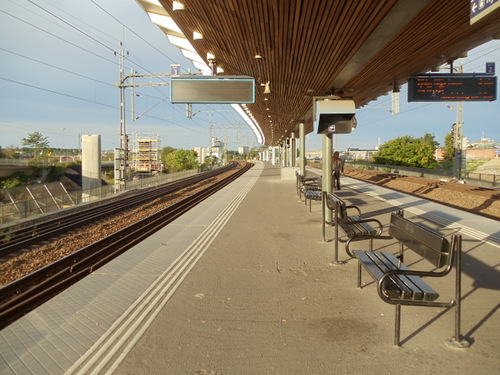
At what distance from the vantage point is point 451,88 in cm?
882

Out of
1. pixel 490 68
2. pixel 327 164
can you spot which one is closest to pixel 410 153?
pixel 490 68

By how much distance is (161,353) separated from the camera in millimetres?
3055

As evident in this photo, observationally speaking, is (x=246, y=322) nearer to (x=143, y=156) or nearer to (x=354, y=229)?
(x=354, y=229)

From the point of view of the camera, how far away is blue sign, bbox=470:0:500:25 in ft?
8.61

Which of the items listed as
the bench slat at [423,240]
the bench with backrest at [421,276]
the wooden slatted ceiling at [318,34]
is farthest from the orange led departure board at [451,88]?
the bench with backrest at [421,276]

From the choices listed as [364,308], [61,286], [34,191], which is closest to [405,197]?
[364,308]

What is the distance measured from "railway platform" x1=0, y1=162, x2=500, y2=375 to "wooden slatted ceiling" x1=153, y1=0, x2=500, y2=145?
337 cm

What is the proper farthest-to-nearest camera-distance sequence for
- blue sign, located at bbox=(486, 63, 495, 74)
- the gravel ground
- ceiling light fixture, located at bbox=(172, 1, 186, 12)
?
the gravel ground → blue sign, located at bbox=(486, 63, 495, 74) → ceiling light fixture, located at bbox=(172, 1, 186, 12)

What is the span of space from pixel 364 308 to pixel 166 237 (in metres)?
4.97

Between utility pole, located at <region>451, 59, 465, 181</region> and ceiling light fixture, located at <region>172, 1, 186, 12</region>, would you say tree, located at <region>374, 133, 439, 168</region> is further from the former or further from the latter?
ceiling light fixture, located at <region>172, 1, 186, 12</region>

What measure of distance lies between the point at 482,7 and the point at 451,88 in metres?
6.82

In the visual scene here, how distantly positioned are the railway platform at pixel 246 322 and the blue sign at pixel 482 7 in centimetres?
259

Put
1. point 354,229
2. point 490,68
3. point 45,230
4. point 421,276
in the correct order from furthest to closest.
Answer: point 45,230
point 490,68
point 354,229
point 421,276

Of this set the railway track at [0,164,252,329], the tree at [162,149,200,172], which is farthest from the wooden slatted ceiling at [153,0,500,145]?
the tree at [162,149,200,172]
